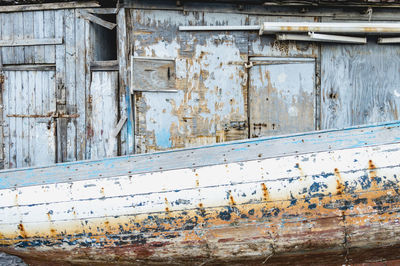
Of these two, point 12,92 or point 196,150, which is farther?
point 12,92

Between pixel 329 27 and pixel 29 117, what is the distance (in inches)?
197

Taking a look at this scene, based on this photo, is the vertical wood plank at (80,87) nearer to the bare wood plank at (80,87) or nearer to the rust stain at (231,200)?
the bare wood plank at (80,87)

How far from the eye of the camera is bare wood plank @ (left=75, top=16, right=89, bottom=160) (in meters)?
5.49

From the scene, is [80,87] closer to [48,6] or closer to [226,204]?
[48,6]

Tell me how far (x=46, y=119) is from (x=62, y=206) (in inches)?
89.9

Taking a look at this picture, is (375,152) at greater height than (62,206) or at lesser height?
greater

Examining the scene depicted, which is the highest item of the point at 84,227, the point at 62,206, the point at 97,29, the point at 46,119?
the point at 97,29

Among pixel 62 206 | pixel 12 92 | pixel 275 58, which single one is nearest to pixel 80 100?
pixel 12 92

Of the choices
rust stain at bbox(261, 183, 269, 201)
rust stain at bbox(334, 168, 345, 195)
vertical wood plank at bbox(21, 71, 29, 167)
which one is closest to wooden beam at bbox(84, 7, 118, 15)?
vertical wood plank at bbox(21, 71, 29, 167)

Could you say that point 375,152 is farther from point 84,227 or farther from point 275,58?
point 84,227

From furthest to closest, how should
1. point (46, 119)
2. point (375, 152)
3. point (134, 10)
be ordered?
point (46, 119) → point (134, 10) → point (375, 152)

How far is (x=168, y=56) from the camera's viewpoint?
17.6ft

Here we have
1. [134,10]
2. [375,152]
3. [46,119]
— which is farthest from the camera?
[46,119]

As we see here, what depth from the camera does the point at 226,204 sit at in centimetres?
368
